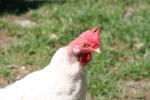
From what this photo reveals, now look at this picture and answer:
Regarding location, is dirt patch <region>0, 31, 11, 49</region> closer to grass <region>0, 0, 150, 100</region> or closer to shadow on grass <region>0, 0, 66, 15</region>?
grass <region>0, 0, 150, 100</region>

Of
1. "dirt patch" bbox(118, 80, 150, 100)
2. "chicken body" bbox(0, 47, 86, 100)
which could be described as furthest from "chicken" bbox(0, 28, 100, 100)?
"dirt patch" bbox(118, 80, 150, 100)

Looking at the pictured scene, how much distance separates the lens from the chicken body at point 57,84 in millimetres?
3762

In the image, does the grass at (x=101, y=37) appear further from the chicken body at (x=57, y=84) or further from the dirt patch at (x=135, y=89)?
the chicken body at (x=57, y=84)

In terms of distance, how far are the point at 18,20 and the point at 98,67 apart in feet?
5.85

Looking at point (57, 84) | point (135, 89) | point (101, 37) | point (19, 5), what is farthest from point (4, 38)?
point (57, 84)

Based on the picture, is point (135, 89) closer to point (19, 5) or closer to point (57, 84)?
point (57, 84)

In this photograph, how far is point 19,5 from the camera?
7.67 meters

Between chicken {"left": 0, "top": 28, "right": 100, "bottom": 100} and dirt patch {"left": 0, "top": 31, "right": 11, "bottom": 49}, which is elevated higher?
chicken {"left": 0, "top": 28, "right": 100, "bottom": 100}

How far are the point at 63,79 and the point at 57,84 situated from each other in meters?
0.06

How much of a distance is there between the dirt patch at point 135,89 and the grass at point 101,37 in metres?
0.05

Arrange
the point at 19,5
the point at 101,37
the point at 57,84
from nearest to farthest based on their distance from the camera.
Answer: the point at 57,84
the point at 101,37
the point at 19,5

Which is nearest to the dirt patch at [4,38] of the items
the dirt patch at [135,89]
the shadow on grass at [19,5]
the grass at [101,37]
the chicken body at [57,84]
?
the grass at [101,37]

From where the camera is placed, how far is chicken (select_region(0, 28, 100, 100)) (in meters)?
3.76

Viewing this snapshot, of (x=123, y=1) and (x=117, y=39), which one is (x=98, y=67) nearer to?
(x=117, y=39)
